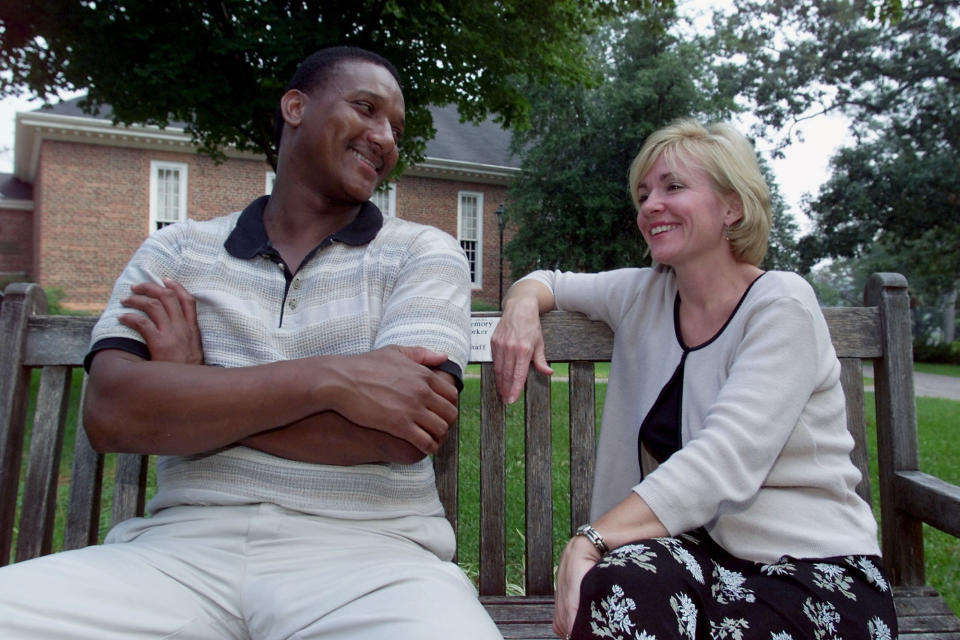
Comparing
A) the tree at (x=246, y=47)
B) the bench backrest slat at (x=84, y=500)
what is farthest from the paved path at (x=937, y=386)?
the bench backrest slat at (x=84, y=500)

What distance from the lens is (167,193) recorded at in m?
21.7

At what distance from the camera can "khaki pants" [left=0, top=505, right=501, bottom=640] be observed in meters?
1.55

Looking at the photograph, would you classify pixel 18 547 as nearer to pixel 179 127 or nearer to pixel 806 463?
pixel 806 463

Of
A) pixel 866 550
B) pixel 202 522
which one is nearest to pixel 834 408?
pixel 866 550

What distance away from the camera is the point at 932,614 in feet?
→ 7.18

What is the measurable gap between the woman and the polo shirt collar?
19.8 inches

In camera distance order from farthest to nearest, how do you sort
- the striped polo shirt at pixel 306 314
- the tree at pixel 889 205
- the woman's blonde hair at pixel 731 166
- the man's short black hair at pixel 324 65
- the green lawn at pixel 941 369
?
the green lawn at pixel 941 369
the tree at pixel 889 205
the man's short black hair at pixel 324 65
the woman's blonde hair at pixel 731 166
the striped polo shirt at pixel 306 314

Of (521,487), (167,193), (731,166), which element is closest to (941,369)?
(521,487)

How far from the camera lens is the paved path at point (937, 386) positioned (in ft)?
49.2

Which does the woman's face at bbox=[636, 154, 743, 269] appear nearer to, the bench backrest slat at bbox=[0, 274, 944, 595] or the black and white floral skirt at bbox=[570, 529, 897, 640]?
the bench backrest slat at bbox=[0, 274, 944, 595]

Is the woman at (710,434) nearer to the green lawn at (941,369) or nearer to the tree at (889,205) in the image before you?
the green lawn at (941,369)

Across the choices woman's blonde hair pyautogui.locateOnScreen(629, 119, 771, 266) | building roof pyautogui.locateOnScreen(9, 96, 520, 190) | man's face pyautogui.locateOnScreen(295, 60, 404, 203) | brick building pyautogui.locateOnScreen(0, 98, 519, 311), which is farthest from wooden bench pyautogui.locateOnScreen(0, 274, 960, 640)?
brick building pyautogui.locateOnScreen(0, 98, 519, 311)

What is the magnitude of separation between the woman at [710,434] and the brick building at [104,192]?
18.6 meters

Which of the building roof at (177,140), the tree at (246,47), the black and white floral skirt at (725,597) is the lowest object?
the black and white floral skirt at (725,597)
